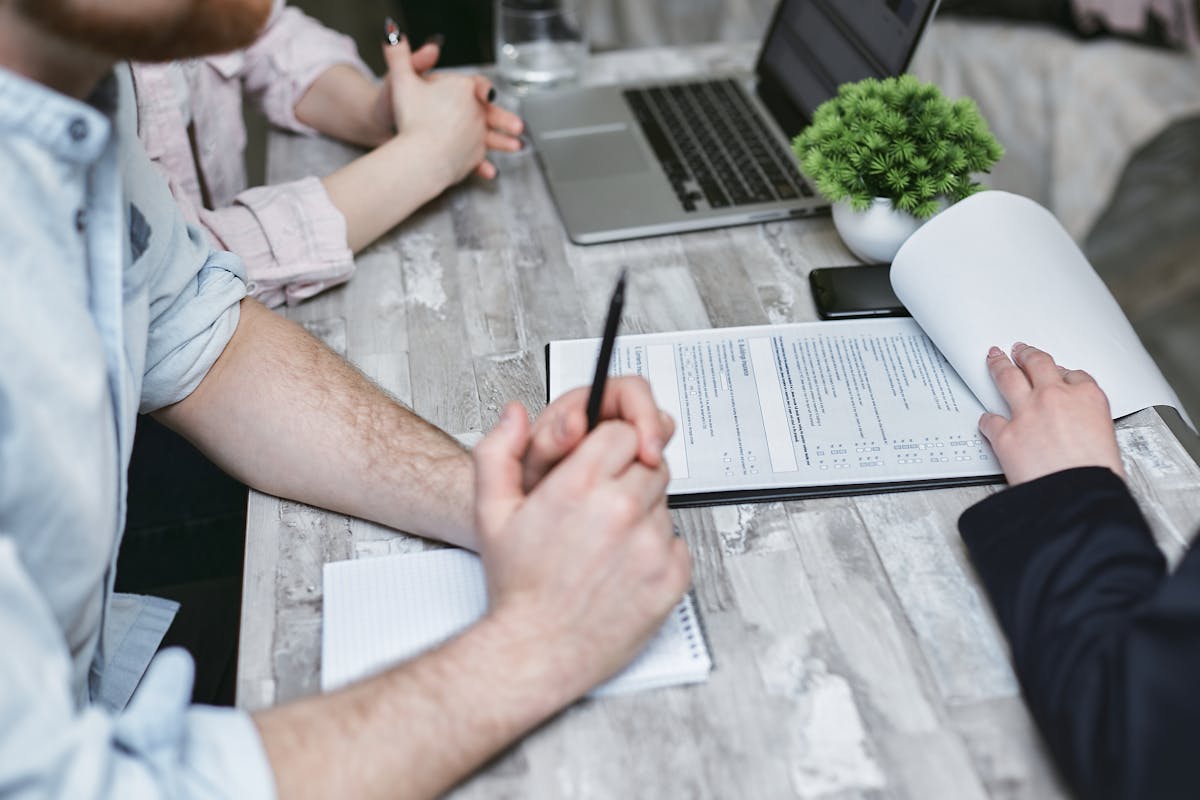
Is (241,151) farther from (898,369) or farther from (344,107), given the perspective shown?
(898,369)

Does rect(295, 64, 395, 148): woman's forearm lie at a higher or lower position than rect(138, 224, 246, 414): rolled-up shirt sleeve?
lower

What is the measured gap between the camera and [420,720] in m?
0.61

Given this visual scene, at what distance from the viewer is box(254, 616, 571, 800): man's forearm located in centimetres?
59

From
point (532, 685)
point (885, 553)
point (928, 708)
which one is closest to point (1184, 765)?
point (928, 708)

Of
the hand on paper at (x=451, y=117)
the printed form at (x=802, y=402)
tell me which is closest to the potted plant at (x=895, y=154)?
the printed form at (x=802, y=402)

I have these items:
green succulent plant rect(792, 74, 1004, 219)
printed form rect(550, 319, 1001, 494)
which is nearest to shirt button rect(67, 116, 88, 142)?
printed form rect(550, 319, 1001, 494)

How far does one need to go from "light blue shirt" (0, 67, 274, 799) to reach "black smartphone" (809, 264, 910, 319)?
59cm

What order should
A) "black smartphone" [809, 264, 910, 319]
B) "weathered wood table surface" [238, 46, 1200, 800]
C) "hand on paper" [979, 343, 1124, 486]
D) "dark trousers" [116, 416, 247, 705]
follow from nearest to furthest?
"weathered wood table surface" [238, 46, 1200, 800] < "hand on paper" [979, 343, 1124, 486] < "black smartphone" [809, 264, 910, 319] < "dark trousers" [116, 416, 247, 705]

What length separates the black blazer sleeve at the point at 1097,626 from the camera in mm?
555

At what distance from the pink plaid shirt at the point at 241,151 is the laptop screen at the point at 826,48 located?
20.9 inches

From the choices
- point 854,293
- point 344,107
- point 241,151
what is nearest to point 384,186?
point 344,107

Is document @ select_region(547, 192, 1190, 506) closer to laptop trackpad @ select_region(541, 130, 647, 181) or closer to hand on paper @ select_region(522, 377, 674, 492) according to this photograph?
hand on paper @ select_region(522, 377, 674, 492)

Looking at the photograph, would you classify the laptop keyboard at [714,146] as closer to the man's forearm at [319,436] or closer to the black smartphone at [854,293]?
the black smartphone at [854,293]

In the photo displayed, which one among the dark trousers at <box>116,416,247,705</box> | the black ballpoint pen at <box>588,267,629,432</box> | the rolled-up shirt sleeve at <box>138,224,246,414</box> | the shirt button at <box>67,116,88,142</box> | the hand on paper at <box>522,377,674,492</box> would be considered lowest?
the dark trousers at <box>116,416,247,705</box>
